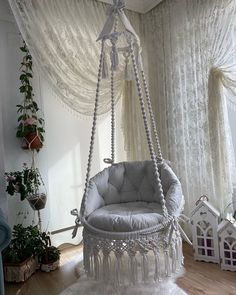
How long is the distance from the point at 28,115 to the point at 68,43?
2.64 ft

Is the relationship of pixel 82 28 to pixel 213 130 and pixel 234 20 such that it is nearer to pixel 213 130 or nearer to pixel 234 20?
pixel 234 20

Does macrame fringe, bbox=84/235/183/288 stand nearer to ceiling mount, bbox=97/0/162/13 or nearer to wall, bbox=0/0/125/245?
wall, bbox=0/0/125/245

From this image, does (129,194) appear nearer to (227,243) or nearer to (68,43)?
(227,243)

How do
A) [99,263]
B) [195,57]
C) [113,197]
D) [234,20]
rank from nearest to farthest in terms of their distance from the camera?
1. [99,263]
2. [234,20]
3. [113,197]
4. [195,57]

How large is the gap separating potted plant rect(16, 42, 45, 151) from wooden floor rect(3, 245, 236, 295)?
1153 millimetres

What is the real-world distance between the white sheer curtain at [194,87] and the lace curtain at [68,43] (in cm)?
65

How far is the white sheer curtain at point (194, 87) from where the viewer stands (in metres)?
2.44

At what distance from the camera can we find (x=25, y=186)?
2.42 meters

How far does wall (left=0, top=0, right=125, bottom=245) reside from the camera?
2549 millimetres

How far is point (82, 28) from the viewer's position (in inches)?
108

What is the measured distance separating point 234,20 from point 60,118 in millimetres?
1865

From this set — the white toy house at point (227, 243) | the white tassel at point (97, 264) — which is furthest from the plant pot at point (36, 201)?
the white toy house at point (227, 243)

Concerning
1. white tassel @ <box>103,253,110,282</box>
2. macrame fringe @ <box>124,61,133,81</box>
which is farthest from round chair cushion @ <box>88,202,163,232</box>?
macrame fringe @ <box>124,61,133,81</box>

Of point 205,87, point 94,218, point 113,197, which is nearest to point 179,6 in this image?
point 205,87
